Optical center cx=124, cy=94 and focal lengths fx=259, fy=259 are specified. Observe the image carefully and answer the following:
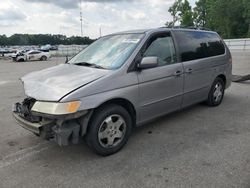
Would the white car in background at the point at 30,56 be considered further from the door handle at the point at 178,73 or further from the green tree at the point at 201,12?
the green tree at the point at 201,12

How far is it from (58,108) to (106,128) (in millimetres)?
805

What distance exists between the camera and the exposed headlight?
315cm

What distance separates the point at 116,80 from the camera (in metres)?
3.66

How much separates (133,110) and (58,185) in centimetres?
156

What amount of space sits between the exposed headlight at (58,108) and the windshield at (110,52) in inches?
36.6

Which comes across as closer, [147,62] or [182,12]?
[147,62]

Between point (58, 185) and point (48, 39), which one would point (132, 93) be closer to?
point (58, 185)

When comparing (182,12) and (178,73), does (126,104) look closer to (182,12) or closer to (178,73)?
(178,73)

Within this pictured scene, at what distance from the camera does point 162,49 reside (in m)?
4.47

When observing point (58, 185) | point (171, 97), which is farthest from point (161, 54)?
point (58, 185)

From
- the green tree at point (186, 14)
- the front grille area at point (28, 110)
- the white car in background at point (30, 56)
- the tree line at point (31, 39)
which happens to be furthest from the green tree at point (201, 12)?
the front grille area at point (28, 110)

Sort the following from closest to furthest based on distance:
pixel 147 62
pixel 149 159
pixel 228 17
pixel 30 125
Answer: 1. pixel 30 125
2. pixel 149 159
3. pixel 147 62
4. pixel 228 17

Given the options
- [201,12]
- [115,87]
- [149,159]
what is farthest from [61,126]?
[201,12]

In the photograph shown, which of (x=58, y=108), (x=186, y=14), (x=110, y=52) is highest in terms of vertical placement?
(x=186, y=14)
